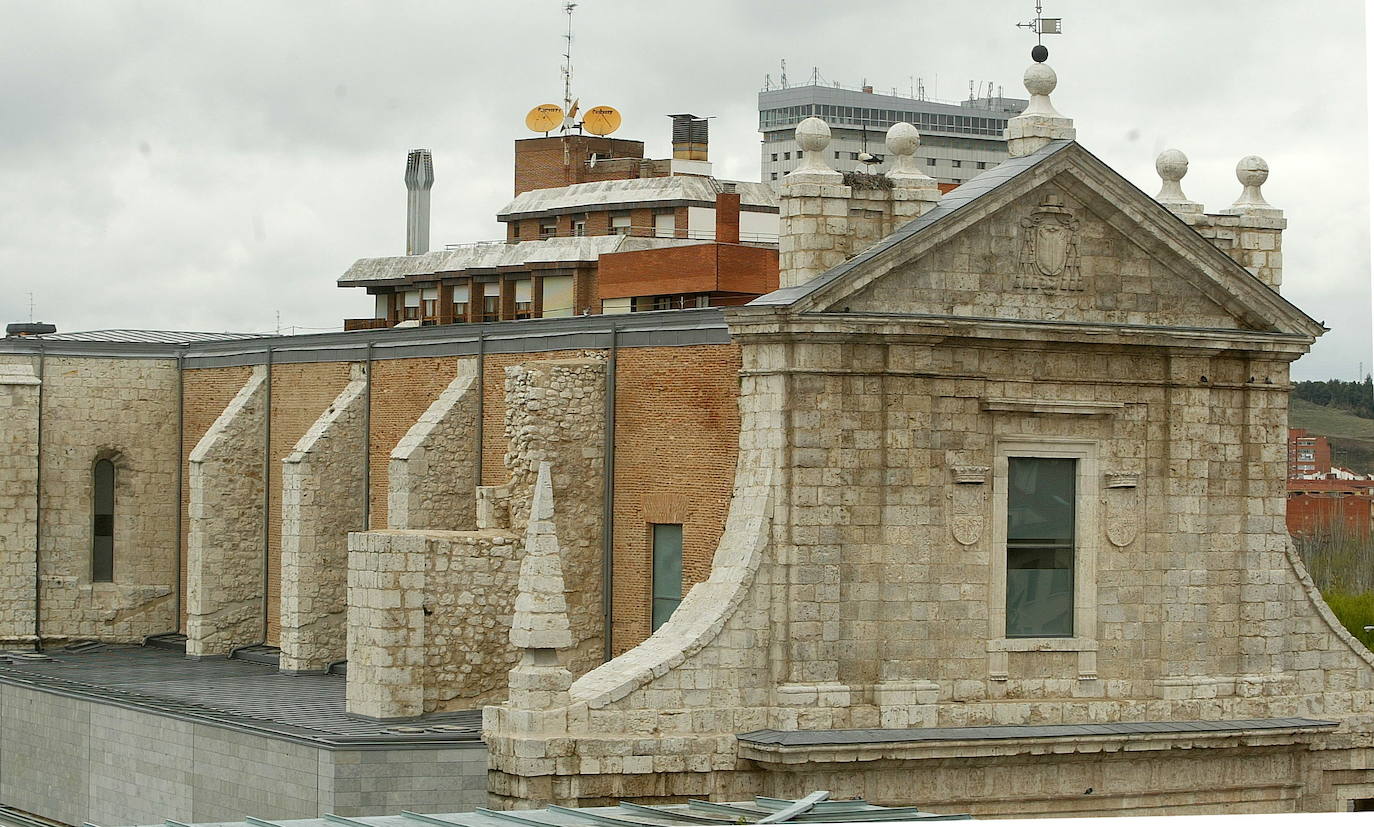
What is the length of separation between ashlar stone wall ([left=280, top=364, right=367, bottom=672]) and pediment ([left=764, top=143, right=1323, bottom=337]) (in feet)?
37.6

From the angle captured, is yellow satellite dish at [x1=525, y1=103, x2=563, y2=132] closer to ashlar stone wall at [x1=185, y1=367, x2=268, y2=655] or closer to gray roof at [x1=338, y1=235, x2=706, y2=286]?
gray roof at [x1=338, y1=235, x2=706, y2=286]

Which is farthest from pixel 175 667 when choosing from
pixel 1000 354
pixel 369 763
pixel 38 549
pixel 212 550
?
pixel 1000 354

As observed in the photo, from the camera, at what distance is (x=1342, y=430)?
107688 mm

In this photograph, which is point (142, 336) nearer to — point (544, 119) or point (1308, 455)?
point (544, 119)

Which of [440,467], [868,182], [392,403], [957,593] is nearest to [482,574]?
[440,467]

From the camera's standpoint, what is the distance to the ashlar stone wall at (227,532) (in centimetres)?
4056

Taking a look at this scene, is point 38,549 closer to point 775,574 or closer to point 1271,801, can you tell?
point 775,574

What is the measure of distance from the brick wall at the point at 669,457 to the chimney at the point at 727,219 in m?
19.9

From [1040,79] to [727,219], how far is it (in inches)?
843

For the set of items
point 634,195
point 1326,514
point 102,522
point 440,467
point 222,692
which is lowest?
point 222,692

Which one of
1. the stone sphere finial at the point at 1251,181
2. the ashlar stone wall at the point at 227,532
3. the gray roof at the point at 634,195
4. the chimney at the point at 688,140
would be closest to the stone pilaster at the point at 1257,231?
the stone sphere finial at the point at 1251,181

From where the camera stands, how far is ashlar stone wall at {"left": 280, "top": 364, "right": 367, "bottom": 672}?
37.1 metres

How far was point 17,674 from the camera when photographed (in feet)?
123

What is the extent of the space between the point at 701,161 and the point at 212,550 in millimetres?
Answer: 27051
